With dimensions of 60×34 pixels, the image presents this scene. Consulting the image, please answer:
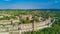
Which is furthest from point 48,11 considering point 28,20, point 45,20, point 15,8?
point 15,8

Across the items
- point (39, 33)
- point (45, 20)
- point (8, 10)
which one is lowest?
point (39, 33)

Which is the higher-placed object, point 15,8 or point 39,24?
point 15,8

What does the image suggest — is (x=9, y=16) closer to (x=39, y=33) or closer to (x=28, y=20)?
(x=28, y=20)

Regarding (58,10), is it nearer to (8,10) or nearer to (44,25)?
(44,25)

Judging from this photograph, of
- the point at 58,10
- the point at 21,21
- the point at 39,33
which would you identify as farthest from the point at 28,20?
the point at 58,10

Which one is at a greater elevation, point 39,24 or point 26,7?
point 26,7

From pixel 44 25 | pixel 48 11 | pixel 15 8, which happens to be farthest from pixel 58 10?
pixel 15 8

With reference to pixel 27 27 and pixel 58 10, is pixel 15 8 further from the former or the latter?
pixel 58 10
